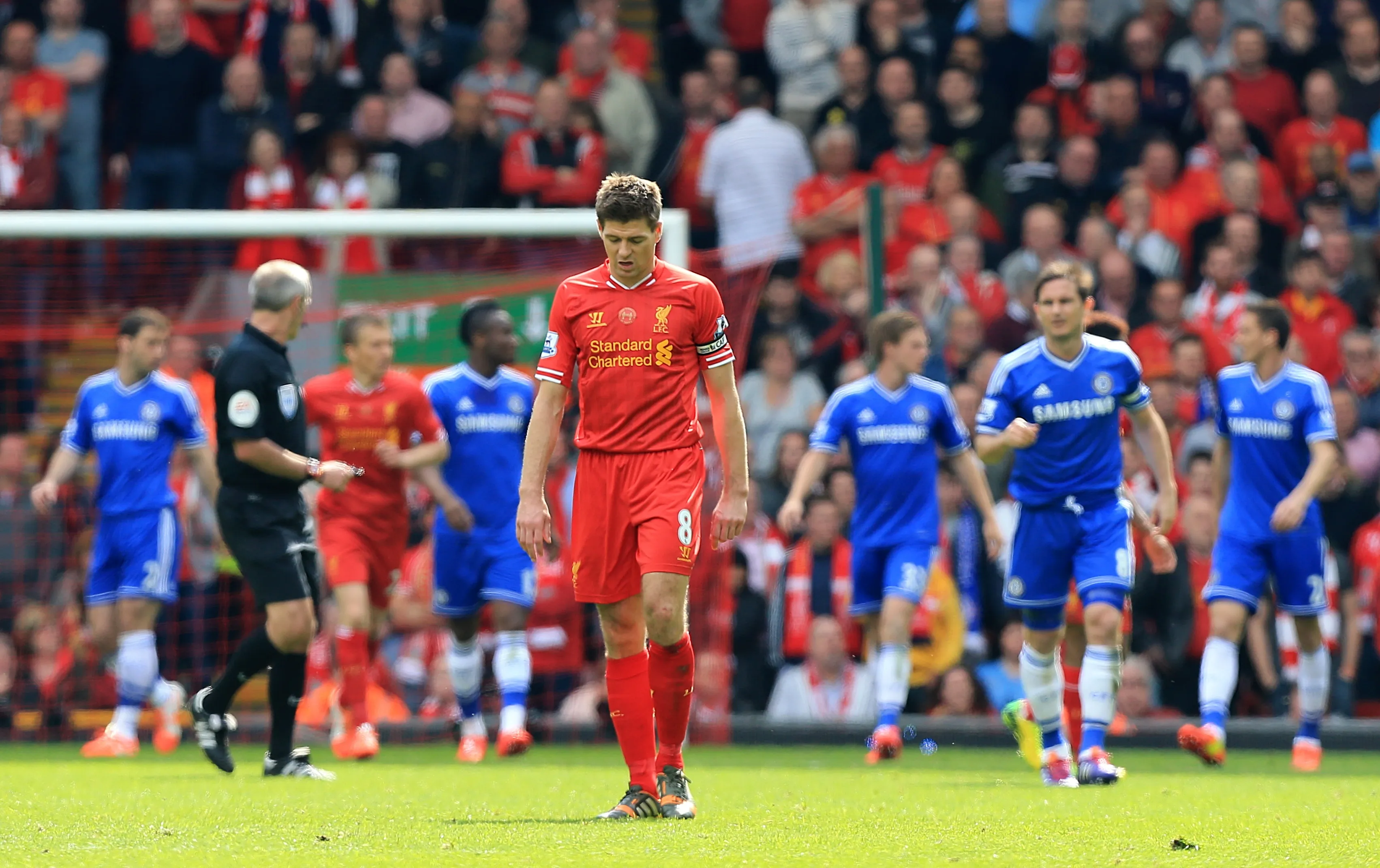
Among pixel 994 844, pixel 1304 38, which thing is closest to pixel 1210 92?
pixel 1304 38

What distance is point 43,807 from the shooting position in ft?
26.1

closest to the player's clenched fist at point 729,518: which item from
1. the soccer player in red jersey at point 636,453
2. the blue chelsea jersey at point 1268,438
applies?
the soccer player in red jersey at point 636,453

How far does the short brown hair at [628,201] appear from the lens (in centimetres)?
702

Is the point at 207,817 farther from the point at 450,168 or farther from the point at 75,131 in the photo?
the point at 75,131

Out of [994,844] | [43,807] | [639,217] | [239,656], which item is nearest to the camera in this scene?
[994,844]

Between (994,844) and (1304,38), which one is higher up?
(1304,38)

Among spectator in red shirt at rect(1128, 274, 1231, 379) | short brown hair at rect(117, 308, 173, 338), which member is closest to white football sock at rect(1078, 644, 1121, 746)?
spectator in red shirt at rect(1128, 274, 1231, 379)

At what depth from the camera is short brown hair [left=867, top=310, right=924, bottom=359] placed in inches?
453

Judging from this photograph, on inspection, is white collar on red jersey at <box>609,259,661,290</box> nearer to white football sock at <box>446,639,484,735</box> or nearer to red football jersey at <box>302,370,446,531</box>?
red football jersey at <box>302,370,446,531</box>

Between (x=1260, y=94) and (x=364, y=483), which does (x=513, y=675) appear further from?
(x=1260, y=94)

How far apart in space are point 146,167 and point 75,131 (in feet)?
2.84

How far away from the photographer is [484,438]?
466 inches

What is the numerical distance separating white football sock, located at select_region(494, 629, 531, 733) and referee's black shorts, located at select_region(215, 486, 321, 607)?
217cm

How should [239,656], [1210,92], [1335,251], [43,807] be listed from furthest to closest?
[1210,92], [1335,251], [239,656], [43,807]
